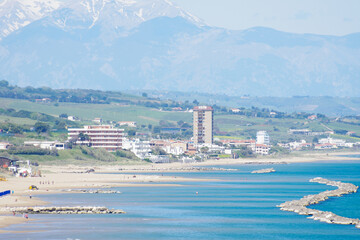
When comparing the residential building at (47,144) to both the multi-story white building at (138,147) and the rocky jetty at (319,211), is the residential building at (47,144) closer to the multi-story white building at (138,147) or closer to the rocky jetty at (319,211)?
the multi-story white building at (138,147)

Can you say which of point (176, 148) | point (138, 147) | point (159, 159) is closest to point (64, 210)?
point (159, 159)

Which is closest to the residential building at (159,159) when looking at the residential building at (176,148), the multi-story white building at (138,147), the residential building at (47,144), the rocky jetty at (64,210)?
the multi-story white building at (138,147)

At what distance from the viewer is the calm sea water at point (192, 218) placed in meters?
53.2

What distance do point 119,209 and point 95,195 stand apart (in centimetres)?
1482

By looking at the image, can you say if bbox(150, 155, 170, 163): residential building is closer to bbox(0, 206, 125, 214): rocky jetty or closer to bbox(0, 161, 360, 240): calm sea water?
bbox(0, 161, 360, 240): calm sea water

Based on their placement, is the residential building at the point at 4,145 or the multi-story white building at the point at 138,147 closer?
the residential building at the point at 4,145

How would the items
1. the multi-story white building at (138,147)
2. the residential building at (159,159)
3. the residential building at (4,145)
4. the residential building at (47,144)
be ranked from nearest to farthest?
1. the residential building at (4,145)
2. the residential building at (47,144)
3. the residential building at (159,159)
4. the multi-story white building at (138,147)

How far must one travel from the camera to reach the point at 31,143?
500ft

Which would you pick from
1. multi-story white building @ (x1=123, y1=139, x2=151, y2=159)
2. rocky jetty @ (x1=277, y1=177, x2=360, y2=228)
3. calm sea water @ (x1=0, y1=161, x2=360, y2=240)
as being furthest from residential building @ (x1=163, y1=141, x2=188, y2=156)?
rocky jetty @ (x1=277, y1=177, x2=360, y2=228)

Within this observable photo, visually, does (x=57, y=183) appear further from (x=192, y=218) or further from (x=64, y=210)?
(x=192, y=218)

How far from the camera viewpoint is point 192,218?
6222cm

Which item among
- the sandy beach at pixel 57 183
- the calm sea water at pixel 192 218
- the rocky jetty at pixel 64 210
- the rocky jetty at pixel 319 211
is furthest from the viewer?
the sandy beach at pixel 57 183

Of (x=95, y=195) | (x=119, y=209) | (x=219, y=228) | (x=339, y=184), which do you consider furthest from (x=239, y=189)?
(x=219, y=228)

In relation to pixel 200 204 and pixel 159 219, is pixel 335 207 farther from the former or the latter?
pixel 159 219
